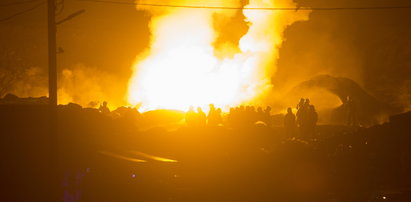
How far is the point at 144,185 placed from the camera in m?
16.0

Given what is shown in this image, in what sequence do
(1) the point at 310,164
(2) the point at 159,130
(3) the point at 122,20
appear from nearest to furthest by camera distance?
(1) the point at 310,164 < (2) the point at 159,130 < (3) the point at 122,20

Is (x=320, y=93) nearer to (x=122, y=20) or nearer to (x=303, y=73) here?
(x=303, y=73)

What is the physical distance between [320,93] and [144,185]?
2027 centimetres

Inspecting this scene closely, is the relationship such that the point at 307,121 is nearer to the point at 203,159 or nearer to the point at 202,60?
the point at 203,159

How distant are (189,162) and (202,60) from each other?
1442 cm

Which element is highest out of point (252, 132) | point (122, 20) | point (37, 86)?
point (122, 20)

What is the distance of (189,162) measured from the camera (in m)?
17.6

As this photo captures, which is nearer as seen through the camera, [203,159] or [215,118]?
[203,159]

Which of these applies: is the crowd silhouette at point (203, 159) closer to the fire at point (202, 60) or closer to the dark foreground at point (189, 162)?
the dark foreground at point (189, 162)

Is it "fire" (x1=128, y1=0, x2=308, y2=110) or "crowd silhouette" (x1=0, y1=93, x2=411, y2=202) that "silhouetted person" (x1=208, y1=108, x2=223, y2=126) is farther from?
"fire" (x1=128, y1=0, x2=308, y2=110)

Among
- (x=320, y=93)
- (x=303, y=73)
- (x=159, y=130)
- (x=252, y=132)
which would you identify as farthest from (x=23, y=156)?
(x=303, y=73)

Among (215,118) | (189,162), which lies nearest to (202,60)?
(215,118)

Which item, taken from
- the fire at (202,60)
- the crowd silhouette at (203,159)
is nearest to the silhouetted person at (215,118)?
the crowd silhouette at (203,159)

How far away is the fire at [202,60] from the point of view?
30.6 meters
